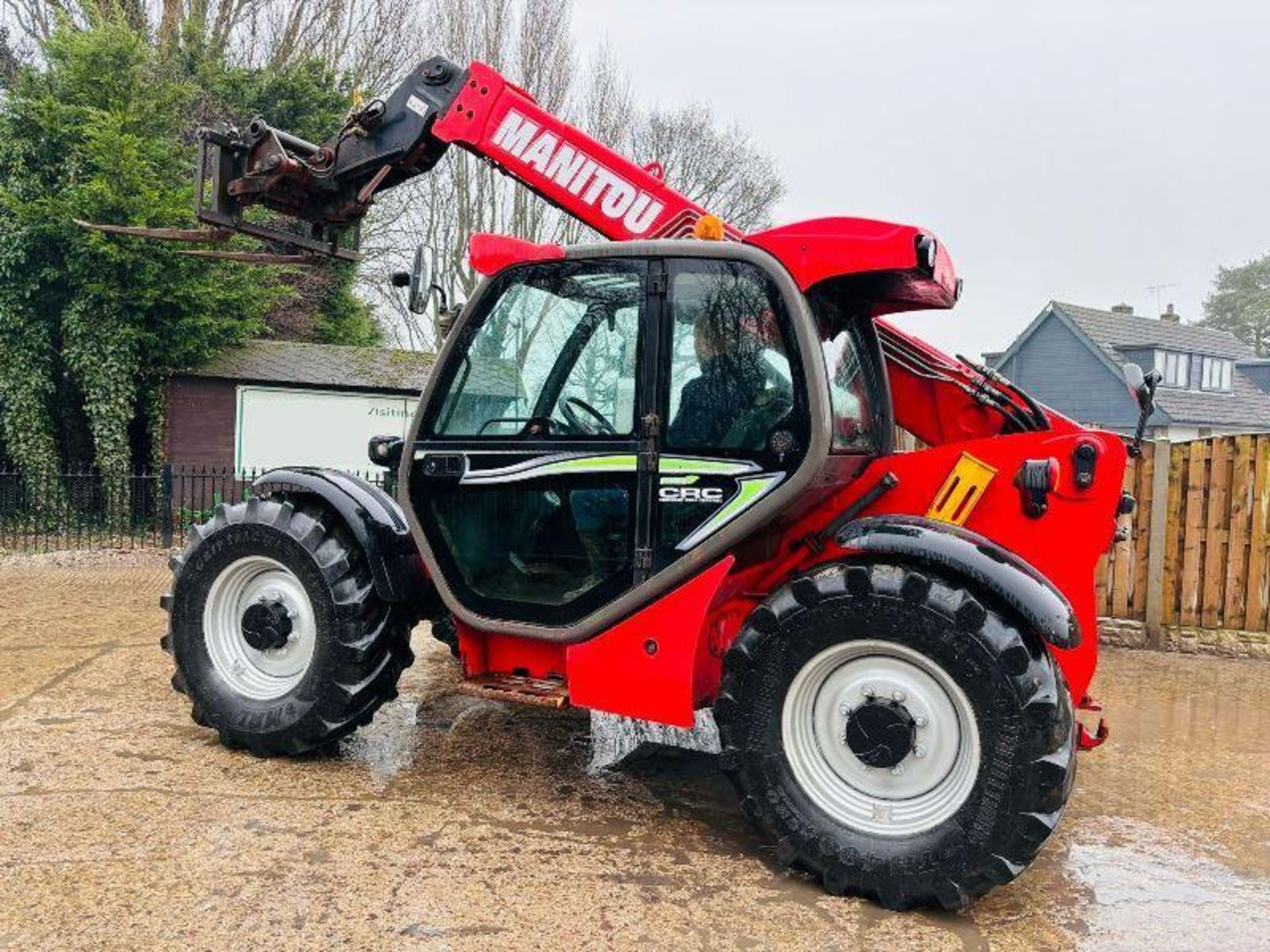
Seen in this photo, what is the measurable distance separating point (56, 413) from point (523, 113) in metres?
11.6

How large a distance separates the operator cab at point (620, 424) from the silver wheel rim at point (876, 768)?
575mm

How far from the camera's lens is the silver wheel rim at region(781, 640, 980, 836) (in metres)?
3.19

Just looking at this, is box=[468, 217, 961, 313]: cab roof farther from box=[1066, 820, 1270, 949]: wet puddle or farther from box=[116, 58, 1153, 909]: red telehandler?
box=[1066, 820, 1270, 949]: wet puddle

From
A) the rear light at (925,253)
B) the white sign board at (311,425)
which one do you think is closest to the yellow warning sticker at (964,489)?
the rear light at (925,253)

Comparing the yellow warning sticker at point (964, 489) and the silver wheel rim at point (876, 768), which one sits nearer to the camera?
the silver wheel rim at point (876, 768)

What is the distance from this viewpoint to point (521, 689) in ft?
12.9

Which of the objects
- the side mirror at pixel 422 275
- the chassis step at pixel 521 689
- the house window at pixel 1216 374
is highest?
the house window at pixel 1216 374

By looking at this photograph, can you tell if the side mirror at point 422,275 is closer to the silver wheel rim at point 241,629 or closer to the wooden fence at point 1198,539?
the silver wheel rim at point 241,629

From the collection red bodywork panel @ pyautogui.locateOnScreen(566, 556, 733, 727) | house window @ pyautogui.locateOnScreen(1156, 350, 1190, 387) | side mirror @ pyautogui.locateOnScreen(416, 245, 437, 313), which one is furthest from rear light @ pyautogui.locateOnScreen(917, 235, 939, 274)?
house window @ pyautogui.locateOnScreen(1156, 350, 1190, 387)

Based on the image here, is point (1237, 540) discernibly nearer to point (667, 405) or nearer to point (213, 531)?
point (667, 405)

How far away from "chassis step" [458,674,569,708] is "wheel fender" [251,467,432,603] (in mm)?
497

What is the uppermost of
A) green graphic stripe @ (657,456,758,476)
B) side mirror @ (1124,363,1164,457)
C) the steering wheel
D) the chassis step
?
side mirror @ (1124,363,1164,457)

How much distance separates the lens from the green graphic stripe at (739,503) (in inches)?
138

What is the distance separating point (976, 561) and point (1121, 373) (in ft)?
93.6
